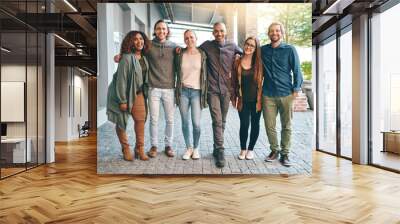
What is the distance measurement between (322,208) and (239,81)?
2.56 m

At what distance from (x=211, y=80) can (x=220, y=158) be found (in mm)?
1264

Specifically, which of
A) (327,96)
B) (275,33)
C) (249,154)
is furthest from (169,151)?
(327,96)

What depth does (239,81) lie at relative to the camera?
19.9 feet

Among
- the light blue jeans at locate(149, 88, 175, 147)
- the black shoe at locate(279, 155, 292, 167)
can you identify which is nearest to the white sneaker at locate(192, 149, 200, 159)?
the light blue jeans at locate(149, 88, 175, 147)

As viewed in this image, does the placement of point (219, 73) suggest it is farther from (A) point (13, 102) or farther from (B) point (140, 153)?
(A) point (13, 102)

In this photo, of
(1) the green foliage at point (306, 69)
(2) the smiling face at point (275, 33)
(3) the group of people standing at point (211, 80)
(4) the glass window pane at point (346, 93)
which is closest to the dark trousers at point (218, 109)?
(3) the group of people standing at point (211, 80)

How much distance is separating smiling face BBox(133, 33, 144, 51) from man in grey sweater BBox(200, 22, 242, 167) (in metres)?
0.97

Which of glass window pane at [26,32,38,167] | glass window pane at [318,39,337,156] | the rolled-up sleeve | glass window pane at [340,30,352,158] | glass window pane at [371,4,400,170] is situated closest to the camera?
the rolled-up sleeve

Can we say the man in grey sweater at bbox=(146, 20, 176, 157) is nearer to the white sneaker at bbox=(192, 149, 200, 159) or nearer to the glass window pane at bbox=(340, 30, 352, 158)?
the white sneaker at bbox=(192, 149, 200, 159)

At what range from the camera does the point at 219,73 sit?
6078 mm

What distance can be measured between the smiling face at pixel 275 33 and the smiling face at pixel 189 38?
4.02 feet

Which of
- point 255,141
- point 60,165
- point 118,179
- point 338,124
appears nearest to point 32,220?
point 118,179

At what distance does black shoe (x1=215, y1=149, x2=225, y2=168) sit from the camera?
608 cm

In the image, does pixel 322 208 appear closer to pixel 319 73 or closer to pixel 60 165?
pixel 60 165
